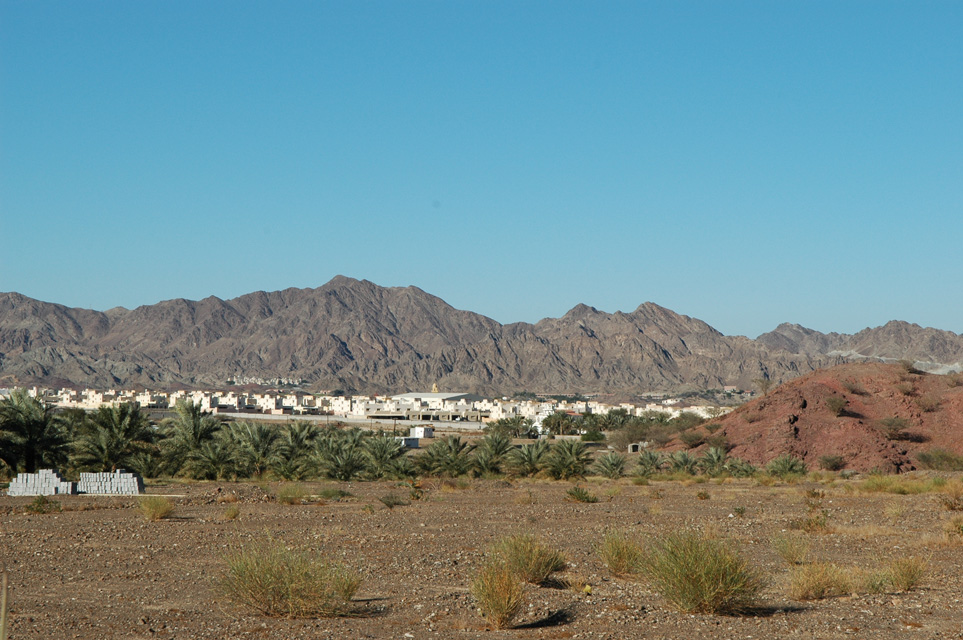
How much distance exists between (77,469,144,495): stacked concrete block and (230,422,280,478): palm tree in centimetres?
934

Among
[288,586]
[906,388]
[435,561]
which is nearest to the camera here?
[288,586]

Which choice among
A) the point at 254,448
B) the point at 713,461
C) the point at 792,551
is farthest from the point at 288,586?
the point at 713,461

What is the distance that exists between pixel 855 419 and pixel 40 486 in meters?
38.3

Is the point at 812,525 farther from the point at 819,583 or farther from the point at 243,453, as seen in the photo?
the point at 243,453

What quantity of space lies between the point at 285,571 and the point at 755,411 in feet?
149

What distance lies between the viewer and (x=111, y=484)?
24359 millimetres

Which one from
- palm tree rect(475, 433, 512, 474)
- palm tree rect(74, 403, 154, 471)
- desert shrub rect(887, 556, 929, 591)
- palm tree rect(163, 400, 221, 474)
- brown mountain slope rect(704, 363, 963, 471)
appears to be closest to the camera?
desert shrub rect(887, 556, 929, 591)

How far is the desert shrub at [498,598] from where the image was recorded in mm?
9211

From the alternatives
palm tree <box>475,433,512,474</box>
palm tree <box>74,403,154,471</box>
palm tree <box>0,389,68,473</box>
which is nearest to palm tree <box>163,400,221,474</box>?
palm tree <box>74,403,154,471</box>

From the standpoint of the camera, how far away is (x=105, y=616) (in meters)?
9.36

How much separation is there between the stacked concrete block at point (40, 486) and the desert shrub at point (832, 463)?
1305 inches

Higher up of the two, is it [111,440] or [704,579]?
[111,440]

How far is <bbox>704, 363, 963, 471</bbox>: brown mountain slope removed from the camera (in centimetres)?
4525

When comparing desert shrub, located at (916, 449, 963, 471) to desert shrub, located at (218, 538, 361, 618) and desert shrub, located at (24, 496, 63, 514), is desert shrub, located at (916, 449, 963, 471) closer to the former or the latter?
desert shrub, located at (24, 496, 63, 514)
